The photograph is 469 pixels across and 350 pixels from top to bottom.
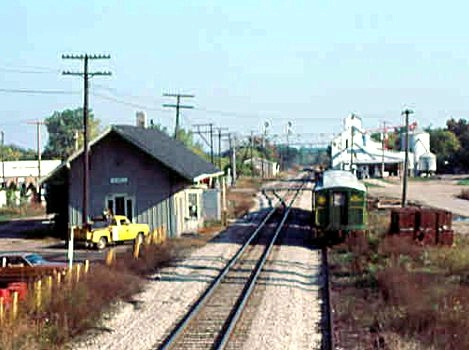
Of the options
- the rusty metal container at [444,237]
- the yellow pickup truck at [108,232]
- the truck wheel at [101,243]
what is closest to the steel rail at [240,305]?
the rusty metal container at [444,237]

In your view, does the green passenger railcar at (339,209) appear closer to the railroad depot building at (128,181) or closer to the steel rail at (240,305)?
the steel rail at (240,305)

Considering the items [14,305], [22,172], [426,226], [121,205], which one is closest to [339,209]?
[426,226]

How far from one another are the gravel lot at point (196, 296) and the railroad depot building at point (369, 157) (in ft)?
312

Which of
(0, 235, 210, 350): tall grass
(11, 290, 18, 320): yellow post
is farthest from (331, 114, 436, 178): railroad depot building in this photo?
(11, 290, 18, 320): yellow post

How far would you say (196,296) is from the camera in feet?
69.3

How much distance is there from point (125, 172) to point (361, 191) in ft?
37.6

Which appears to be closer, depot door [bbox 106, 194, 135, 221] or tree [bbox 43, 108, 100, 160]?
depot door [bbox 106, 194, 135, 221]

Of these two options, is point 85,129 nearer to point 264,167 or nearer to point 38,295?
point 38,295

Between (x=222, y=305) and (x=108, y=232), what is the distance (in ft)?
50.9

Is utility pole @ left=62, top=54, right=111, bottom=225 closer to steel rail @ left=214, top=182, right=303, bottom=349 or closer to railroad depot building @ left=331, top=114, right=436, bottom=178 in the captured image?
steel rail @ left=214, top=182, right=303, bottom=349

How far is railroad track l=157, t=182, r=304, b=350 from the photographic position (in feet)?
51.3

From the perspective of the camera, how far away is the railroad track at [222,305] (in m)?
15.6

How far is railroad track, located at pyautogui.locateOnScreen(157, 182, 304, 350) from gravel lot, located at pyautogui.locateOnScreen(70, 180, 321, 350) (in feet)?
1.11

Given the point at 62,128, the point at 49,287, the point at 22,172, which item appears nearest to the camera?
the point at 49,287
